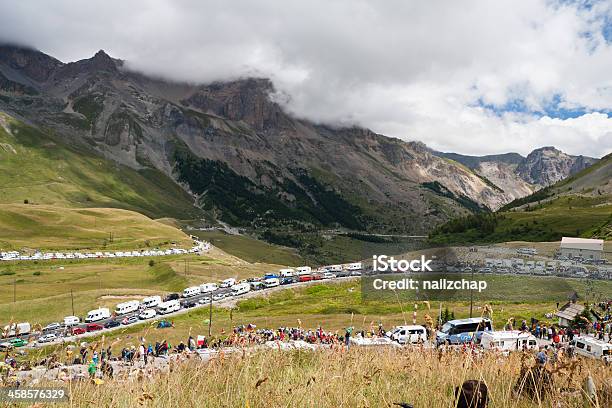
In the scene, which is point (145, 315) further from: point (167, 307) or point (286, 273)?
point (286, 273)

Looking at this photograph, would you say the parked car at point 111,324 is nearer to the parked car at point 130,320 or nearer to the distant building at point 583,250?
the parked car at point 130,320

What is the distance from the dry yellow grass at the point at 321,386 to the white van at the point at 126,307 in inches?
2831

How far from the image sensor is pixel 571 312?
3403 cm

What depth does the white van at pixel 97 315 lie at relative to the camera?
2596 inches

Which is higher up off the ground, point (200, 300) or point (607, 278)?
point (607, 278)

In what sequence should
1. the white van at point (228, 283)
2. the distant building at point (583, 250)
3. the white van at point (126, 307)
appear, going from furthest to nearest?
1. the white van at point (228, 283)
2. the white van at point (126, 307)
3. the distant building at point (583, 250)

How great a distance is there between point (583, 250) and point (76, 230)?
522ft

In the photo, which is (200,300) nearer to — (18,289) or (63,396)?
(18,289)

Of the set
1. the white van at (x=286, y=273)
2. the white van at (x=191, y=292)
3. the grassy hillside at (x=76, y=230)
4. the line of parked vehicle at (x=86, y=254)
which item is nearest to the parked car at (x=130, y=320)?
the white van at (x=191, y=292)

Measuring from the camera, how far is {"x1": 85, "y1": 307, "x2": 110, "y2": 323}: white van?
65.9 meters

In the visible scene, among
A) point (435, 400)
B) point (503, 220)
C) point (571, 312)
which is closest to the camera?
point (435, 400)

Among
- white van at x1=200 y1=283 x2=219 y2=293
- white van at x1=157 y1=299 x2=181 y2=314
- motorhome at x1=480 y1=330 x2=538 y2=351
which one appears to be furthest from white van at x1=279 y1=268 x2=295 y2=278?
motorhome at x1=480 y1=330 x2=538 y2=351

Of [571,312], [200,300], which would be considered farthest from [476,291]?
[200,300]

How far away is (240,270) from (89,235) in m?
70.2
